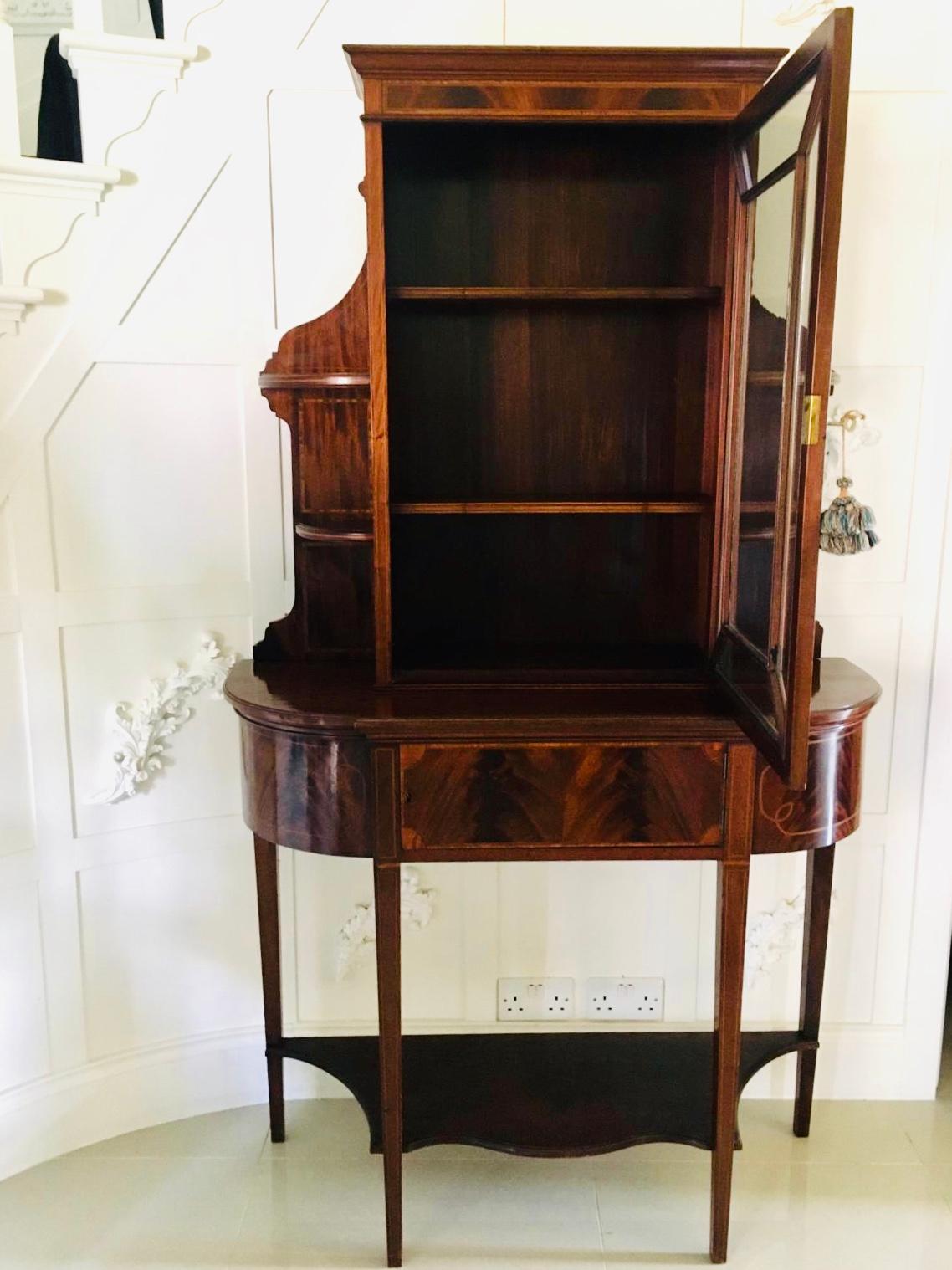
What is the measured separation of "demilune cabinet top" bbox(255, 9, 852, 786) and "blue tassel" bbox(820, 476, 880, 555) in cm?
20

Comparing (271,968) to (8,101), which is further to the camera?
(271,968)

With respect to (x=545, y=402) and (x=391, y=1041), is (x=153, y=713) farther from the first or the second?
(x=545, y=402)

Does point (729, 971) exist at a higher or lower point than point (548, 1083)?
higher

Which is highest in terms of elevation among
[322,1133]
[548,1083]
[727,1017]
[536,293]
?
[536,293]

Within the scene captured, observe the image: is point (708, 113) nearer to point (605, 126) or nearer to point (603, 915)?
point (605, 126)

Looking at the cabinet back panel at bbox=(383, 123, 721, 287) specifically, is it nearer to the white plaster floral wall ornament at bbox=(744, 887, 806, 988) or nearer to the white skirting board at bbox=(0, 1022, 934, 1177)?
the white plaster floral wall ornament at bbox=(744, 887, 806, 988)

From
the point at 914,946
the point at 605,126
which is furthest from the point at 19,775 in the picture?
the point at 914,946

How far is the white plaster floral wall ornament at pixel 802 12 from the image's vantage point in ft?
6.26

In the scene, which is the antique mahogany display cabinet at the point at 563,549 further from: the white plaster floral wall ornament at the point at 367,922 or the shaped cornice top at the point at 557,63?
the white plaster floral wall ornament at the point at 367,922

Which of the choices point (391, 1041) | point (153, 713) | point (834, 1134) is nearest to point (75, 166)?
point (153, 713)

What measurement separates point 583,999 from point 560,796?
83 cm

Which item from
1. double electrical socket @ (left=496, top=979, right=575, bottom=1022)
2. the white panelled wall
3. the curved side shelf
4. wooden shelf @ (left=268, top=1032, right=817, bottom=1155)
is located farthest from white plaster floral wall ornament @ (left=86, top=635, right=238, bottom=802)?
double electrical socket @ (left=496, top=979, right=575, bottom=1022)

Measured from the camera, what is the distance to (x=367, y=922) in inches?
89.7

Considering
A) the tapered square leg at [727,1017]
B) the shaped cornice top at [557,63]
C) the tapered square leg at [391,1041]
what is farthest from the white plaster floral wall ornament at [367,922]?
the shaped cornice top at [557,63]
